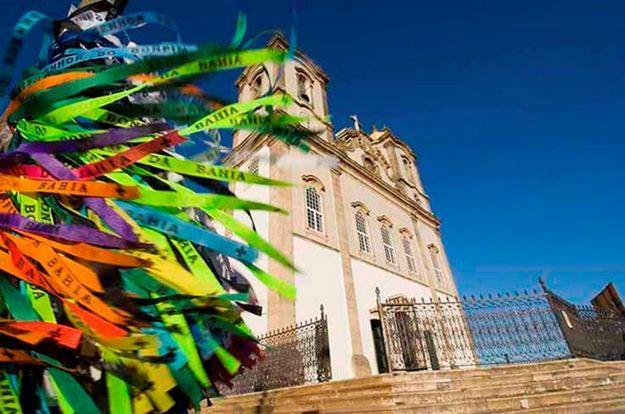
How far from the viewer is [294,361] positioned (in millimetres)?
8531

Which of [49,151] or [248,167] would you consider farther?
[248,167]

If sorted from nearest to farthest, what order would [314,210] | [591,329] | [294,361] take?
[294,361]
[591,329]
[314,210]

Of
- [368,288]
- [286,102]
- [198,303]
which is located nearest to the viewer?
[198,303]

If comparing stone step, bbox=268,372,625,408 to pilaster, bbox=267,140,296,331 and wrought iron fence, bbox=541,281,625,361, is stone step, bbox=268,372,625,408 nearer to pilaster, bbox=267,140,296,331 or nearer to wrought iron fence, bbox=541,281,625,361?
wrought iron fence, bbox=541,281,625,361

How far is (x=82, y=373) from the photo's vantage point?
2.97 ft

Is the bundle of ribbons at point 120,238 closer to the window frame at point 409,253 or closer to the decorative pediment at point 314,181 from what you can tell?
the decorative pediment at point 314,181

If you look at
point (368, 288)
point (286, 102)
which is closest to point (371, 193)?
point (368, 288)

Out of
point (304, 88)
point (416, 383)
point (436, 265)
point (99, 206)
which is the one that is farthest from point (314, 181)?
point (99, 206)

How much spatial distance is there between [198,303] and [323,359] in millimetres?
7933

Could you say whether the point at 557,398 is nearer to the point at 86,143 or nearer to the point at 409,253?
the point at 86,143

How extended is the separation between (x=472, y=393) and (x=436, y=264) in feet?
49.1

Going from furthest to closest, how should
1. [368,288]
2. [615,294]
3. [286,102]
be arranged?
[368,288]
[615,294]
[286,102]

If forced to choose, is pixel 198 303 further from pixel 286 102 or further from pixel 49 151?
pixel 286 102

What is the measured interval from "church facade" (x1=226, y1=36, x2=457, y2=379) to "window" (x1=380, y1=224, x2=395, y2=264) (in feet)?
0.22
